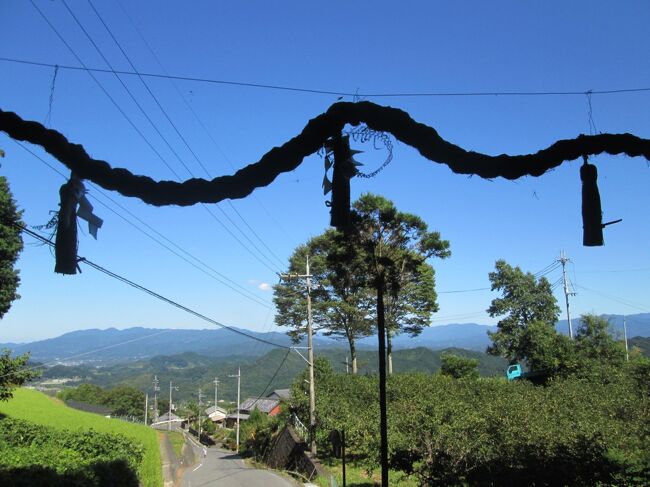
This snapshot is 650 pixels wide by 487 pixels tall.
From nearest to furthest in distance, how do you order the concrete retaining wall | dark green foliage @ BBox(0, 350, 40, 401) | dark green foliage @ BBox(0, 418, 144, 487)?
dark green foliage @ BBox(0, 418, 144, 487), dark green foliage @ BBox(0, 350, 40, 401), the concrete retaining wall

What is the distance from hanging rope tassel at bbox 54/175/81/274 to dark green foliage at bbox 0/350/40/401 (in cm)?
1782

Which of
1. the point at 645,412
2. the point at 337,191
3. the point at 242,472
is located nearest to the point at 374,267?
the point at 337,191

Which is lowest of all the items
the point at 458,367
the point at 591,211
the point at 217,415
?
the point at 217,415

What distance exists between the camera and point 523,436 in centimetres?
1238

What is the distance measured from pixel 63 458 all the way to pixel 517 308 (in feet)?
94.0

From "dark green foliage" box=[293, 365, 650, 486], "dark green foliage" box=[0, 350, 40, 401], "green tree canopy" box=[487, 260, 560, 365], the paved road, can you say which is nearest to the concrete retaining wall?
the paved road

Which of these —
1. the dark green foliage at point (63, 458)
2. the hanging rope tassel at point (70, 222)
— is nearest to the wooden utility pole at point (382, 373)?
the dark green foliage at point (63, 458)

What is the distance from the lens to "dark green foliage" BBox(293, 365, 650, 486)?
9.84 m

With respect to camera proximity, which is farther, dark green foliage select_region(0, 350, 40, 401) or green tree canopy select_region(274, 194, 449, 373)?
green tree canopy select_region(274, 194, 449, 373)

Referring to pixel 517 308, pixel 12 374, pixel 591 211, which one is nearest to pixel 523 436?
pixel 591 211

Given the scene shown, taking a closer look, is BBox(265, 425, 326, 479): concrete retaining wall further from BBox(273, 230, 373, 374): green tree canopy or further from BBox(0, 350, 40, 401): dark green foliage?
BBox(0, 350, 40, 401): dark green foliage

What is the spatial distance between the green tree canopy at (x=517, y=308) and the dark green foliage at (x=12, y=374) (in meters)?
26.9

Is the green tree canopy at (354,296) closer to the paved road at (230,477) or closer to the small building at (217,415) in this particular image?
the paved road at (230,477)

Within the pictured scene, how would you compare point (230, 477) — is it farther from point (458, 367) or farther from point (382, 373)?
point (382, 373)
